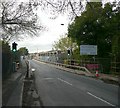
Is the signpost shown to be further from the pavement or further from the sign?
the pavement

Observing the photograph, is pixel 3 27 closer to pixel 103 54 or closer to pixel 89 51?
pixel 89 51

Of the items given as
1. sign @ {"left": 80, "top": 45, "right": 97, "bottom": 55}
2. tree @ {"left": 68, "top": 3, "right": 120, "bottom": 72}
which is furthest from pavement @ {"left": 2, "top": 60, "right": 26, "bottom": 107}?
tree @ {"left": 68, "top": 3, "right": 120, "bottom": 72}

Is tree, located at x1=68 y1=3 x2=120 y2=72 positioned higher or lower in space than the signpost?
higher

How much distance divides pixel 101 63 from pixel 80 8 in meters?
30.1

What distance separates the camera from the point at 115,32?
50.1 meters

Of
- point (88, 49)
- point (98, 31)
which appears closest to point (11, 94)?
point (88, 49)

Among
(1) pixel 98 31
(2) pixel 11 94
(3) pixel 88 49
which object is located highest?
(1) pixel 98 31

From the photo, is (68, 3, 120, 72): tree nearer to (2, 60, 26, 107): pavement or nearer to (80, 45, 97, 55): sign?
(80, 45, 97, 55): sign

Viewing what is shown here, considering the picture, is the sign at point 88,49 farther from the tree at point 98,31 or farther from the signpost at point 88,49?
the tree at point 98,31

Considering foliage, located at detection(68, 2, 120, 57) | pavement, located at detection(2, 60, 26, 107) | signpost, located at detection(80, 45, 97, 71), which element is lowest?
pavement, located at detection(2, 60, 26, 107)

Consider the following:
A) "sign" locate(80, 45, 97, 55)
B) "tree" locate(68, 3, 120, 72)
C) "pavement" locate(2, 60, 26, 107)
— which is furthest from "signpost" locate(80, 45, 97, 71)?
"pavement" locate(2, 60, 26, 107)

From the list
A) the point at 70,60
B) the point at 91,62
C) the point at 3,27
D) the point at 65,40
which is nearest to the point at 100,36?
the point at 91,62

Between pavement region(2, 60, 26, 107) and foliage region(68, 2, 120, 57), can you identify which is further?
foliage region(68, 2, 120, 57)

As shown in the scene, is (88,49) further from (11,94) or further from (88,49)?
(11,94)
